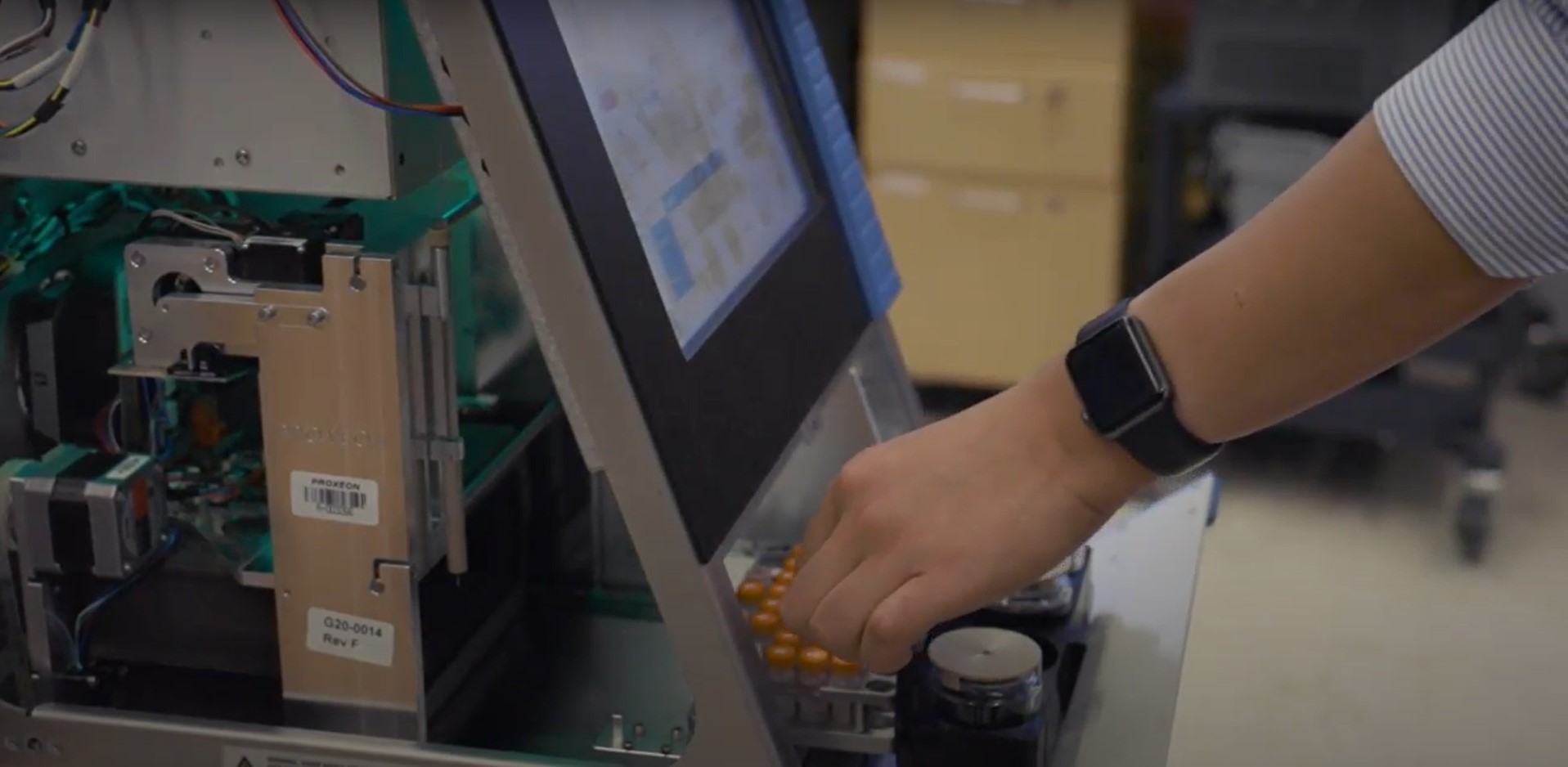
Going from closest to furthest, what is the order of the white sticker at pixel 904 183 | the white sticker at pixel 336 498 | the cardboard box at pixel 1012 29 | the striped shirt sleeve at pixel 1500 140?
1. the striped shirt sleeve at pixel 1500 140
2. the white sticker at pixel 336 498
3. the cardboard box at pixel 1012 29
4. the white sticker at pixel 904 183

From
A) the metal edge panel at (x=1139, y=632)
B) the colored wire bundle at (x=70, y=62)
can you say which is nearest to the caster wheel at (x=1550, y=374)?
the metal edge panel at (x=1139, y=632)

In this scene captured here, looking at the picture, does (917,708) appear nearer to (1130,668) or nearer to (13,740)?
(1130,668)

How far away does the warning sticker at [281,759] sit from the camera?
0.81 m

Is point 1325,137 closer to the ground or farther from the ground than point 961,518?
closer to the ground

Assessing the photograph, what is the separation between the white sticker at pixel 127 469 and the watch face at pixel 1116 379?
0.49m

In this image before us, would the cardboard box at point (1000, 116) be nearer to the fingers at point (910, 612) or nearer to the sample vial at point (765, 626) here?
the sample vial at point (765, 626)

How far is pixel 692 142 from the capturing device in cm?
90

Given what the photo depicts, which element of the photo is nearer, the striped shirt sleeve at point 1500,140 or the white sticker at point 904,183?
the striped shirt sleeve at point 1500,140

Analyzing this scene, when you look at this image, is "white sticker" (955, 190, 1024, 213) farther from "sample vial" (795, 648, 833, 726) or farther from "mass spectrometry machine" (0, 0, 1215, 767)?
"sample vial" (795, 648, 833, 726)

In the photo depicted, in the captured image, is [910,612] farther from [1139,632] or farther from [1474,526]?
[1474,526]

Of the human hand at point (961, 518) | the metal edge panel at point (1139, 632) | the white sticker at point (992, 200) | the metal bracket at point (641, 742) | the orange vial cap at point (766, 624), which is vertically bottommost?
the white sticker at point (992, 200)

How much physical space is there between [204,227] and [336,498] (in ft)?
0.52

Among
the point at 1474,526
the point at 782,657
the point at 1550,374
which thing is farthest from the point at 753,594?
the point at 1550,374

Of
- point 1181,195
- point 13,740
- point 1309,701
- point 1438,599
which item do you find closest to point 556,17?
point 13,740
